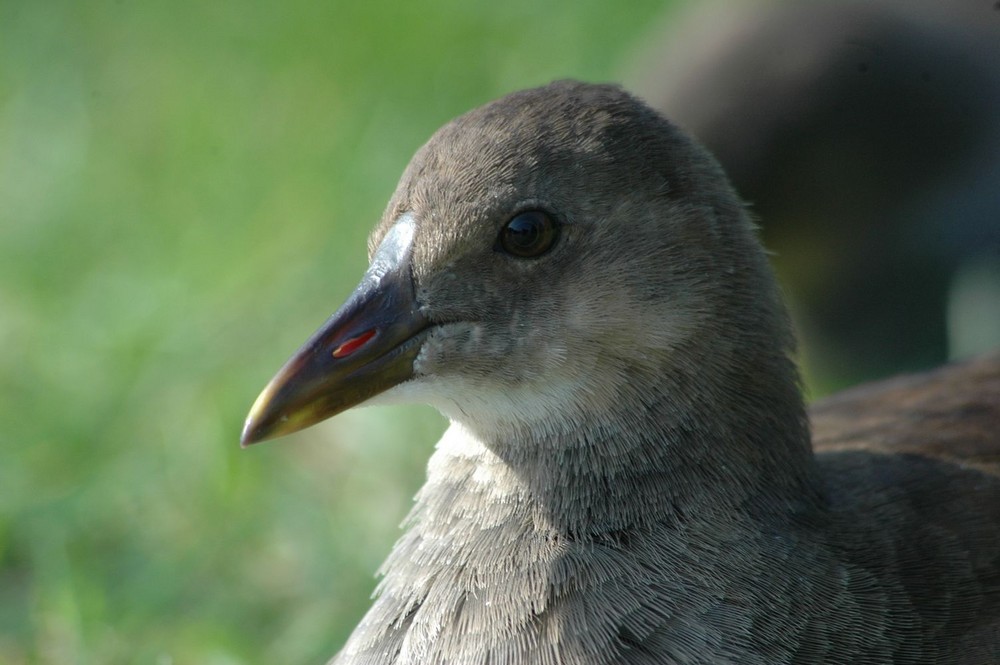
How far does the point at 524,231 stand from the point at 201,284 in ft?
9.04

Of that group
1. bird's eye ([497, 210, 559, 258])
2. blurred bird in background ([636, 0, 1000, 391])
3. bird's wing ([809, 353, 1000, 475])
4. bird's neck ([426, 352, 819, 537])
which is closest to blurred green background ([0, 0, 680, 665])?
blurred bird in background ([636, 0, 1000, 391])

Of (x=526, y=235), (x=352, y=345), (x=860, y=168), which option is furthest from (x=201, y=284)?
(x=526, y=235)

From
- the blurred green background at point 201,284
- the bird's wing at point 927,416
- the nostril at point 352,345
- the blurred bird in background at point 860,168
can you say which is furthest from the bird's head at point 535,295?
the blurred bird in background at point 860,168

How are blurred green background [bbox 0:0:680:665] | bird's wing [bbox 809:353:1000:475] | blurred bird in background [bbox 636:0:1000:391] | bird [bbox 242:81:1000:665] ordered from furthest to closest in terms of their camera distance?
blurred bird in background [bbox 636:0:1000:391], blurred green background [bbox 0:0:680:665], bird's wing [bbox 809:353:1000:475], bird [bbox 242:81:1000:665]

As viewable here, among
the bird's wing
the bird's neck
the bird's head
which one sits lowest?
the bird's wing

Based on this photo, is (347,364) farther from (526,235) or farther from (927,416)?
(927,416)

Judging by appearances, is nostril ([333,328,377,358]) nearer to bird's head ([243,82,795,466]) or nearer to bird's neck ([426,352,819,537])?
bird's head ([243,82,795,466])

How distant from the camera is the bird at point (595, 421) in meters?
2.25

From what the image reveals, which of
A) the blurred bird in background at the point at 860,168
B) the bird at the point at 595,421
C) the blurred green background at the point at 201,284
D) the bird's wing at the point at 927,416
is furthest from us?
the blurred bird in background at the point at 860,168

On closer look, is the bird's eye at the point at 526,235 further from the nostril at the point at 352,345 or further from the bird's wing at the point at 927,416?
the bird's wing at the point at 927,416

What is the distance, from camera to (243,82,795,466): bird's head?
2297 millimetres

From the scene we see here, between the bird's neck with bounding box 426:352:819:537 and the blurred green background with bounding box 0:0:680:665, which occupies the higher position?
the blurred green background with bounding box 0:0:680:665

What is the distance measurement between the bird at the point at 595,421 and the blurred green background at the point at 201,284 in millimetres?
1067

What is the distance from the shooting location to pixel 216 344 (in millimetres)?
4449
